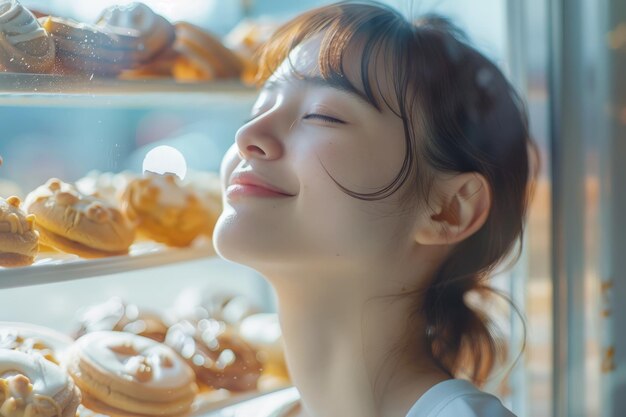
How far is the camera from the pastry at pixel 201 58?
123 centimetres

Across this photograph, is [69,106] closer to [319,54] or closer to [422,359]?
[319,54]

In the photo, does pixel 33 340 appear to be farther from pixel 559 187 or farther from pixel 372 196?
pixel 559 187

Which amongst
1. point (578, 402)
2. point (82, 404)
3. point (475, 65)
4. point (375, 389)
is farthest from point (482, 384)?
point (82, 404)

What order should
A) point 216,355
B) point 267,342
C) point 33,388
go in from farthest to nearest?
point 267,342 → point 216,355 → point 33,388

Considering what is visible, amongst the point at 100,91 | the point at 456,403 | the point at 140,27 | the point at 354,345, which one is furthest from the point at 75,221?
the point at 456,403

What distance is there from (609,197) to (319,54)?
572 millimetres

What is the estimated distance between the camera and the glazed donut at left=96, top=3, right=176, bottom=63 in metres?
0.95

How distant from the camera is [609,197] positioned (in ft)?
4.05

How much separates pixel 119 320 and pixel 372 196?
44 cm

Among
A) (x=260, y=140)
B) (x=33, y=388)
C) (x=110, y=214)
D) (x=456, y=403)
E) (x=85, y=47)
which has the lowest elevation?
(x=456, y=403)

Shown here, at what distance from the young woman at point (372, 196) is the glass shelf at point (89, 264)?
0.50ft

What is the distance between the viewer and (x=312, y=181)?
0.92 meters

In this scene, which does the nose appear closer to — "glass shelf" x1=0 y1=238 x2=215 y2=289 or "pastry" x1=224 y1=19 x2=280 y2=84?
"glass shelf" x1=0 y1=238 x2=215 y2=289

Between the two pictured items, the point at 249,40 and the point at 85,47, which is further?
the point at 249,40
